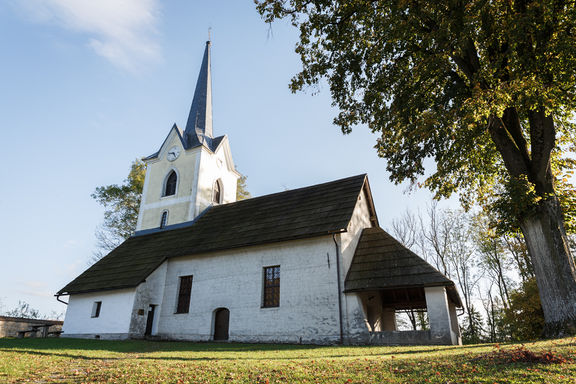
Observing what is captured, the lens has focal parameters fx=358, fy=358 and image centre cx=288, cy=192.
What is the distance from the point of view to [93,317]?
1969 centimetres

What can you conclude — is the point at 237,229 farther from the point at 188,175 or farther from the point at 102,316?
the point at 102,316

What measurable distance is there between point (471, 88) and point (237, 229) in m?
13.0

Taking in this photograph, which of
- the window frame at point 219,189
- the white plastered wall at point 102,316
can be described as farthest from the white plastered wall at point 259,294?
the window frame at point 219,189

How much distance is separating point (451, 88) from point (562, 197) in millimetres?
5632

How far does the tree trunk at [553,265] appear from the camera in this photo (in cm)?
988

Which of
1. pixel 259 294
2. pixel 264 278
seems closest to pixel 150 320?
pixel 259 294

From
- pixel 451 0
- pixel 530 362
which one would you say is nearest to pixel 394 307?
→ pixel 530 362

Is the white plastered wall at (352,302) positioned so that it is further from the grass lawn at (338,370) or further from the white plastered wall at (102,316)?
the white plastered wall at (102,316)

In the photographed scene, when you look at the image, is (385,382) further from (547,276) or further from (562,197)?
(562,197)

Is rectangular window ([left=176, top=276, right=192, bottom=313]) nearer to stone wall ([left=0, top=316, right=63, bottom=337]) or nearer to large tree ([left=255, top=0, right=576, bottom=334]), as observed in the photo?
stone wall ([left=0, top=316, right=63, bottom=337])

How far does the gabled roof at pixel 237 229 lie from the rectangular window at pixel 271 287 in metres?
1.45

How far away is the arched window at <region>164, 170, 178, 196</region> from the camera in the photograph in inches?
1016

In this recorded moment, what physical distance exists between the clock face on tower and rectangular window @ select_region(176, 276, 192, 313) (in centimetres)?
1037

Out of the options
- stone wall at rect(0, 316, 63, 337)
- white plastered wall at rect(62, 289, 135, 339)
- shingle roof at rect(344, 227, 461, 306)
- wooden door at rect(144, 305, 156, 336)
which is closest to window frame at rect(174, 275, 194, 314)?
wooden door at rect(144, 305, 156, 336)
